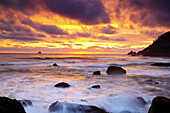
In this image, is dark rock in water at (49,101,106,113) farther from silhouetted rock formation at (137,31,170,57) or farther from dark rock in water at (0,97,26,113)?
silhouetted rock formation at (137,31,170,57)

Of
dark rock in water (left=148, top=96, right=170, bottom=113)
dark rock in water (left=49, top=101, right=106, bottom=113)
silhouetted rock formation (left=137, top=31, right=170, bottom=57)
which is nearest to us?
dark rock in water (left=148, top=96, right=170, bottom=113)

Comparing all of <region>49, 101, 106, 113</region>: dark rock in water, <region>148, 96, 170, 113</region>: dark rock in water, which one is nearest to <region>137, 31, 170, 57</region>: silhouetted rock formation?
<region>148, 96, 170, 113</region>: dark rock in water

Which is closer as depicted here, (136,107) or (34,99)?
(136,107)

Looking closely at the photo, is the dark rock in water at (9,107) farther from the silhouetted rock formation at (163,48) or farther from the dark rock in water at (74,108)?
the silhouetted rock formation at (163,48)

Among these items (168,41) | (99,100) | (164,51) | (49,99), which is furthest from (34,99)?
(168,41)

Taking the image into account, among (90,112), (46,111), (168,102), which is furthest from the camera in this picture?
(46,111)

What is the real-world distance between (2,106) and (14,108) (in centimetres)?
29

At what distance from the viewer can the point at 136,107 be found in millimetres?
5852

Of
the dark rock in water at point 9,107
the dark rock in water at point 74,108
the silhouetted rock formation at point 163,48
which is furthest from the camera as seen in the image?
the silhouetted rock formation at point 163,48

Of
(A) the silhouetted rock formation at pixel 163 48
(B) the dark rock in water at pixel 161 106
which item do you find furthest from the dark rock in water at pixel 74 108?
(A) the silhouetted rock formation at pixel 163 48

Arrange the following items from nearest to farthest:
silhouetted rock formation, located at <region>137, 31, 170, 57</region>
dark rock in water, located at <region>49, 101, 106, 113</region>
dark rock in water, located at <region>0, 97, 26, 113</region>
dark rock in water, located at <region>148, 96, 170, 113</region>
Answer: dark rock in water, located at <region>0, 97, 26, 113</region> < dark rock in water, located at <region>148, 96, 170, 113</region> < dark rock in water, located at <region>49, 101, 106, 113</region> < silhouetted rock formation, located at <region>137, 31, 170, 57</region>

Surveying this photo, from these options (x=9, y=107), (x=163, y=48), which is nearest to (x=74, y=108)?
(x=9, y=107)

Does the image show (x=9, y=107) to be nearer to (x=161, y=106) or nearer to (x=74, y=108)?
(x=74, y=108)

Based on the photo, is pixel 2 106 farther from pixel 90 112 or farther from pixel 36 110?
pixel 90 112
